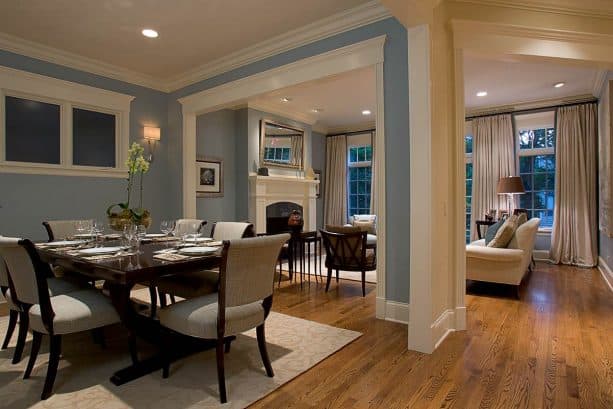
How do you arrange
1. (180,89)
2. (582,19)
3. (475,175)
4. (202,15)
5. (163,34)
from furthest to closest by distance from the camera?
(475,175) → (180,89) → (163,34) → (202,15) → (582,19)

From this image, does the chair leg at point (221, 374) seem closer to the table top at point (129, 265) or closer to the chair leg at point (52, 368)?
the table top at point (129, 265)

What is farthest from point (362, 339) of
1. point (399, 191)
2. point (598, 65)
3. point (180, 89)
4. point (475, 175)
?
point (475, 175)

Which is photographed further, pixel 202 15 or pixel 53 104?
pixel 53 104

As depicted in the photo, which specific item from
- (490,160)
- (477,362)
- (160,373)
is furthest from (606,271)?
(160,373)

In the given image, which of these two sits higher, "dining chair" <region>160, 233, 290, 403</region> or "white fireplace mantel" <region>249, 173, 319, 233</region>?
"white fireplace mantel" <region>249, 173, 319, 233</region>

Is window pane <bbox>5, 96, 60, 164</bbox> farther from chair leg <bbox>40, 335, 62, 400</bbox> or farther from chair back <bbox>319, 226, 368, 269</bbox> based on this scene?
chair back <bbox>319, 226, 368, 269</bbox>

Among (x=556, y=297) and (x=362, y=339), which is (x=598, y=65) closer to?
(x=556, y=297)

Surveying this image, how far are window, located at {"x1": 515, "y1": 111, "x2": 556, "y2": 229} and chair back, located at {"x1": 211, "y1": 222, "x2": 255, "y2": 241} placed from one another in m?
5.64

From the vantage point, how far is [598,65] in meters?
3.15

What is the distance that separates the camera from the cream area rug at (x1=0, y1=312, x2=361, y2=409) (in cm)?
192

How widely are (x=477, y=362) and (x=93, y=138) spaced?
190 inches

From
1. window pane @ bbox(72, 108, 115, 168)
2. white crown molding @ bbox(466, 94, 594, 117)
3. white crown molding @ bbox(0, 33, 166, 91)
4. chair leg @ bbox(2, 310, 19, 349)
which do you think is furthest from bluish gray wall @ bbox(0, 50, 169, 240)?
white crown molding @ bbox(466, 94, 594, 117)

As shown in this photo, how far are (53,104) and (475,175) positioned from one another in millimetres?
6671

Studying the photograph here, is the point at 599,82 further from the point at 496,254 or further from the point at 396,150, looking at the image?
the point at 396,150
